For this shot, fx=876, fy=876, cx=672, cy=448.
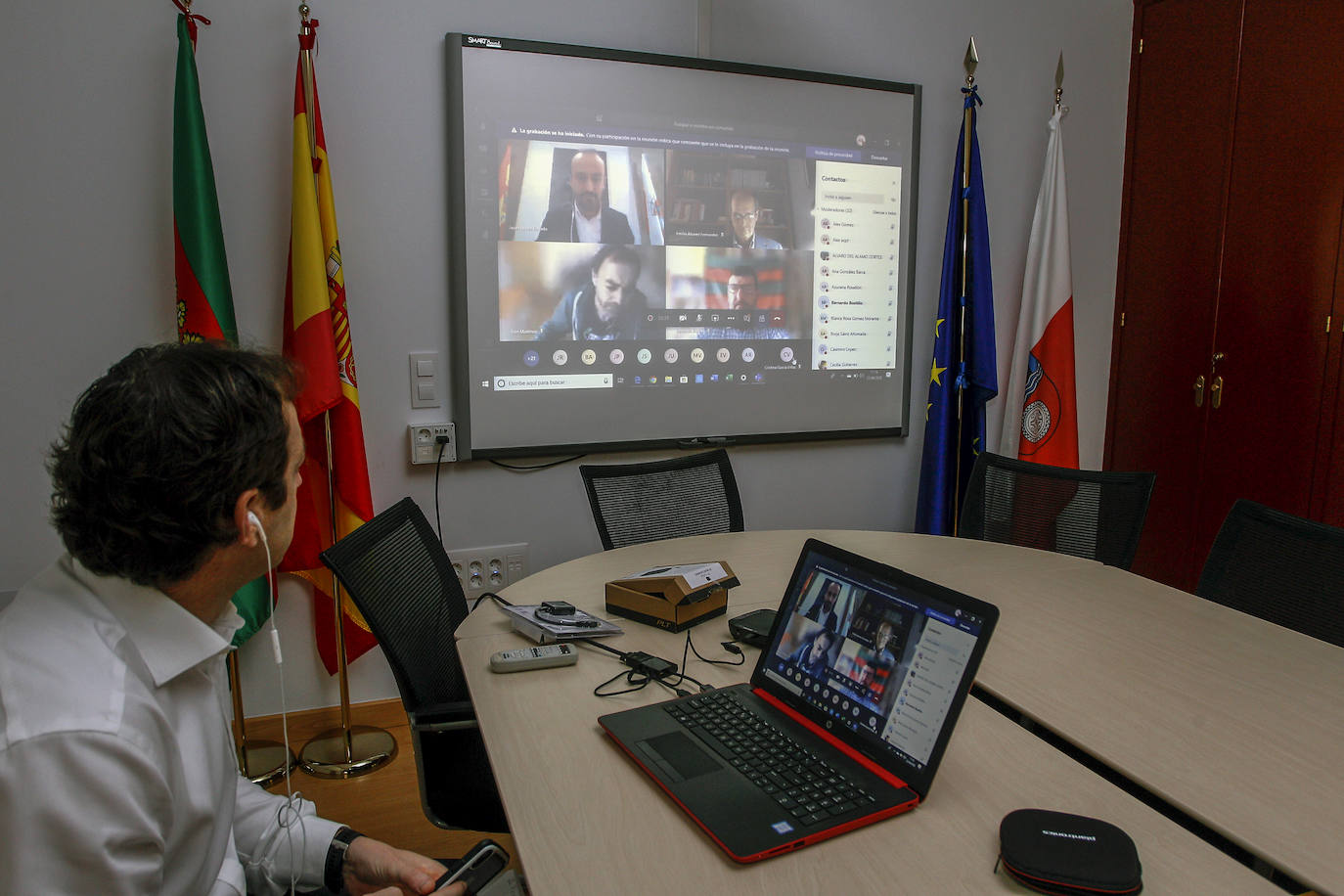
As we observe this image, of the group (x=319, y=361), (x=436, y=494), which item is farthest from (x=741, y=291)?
(x=319, y=361)

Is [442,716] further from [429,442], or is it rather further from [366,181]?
[366,181]

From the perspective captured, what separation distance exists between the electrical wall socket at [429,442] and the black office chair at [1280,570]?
7.38 ft

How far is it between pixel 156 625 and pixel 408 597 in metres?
0.76

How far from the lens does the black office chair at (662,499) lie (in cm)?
258

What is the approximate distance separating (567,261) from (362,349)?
0.75 meters

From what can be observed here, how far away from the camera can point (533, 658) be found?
1.60 meters

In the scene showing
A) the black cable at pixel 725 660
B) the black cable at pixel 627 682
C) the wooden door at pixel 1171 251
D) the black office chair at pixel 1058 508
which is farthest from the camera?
the wooden door at pixel 1171 251

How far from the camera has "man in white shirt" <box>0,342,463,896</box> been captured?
0.84 metres

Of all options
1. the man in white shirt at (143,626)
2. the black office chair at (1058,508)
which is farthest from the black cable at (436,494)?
the man in white shirt at (143,626)

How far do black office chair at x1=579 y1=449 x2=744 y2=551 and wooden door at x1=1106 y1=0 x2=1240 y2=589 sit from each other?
6.99ft

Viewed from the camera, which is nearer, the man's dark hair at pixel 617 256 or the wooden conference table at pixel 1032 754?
the wooden conference table at pixel 1032 754

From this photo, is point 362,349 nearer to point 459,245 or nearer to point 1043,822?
point 459,245

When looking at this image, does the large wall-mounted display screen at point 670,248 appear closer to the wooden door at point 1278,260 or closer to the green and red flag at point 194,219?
the green and red flag at point 194,219

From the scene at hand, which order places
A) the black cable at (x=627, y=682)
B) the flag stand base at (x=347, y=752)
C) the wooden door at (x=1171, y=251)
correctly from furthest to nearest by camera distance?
the wooden door at (x=1171, y=251) < the flag stand base at (x=347, y=752) < the black cable at (x=627, y=682)
